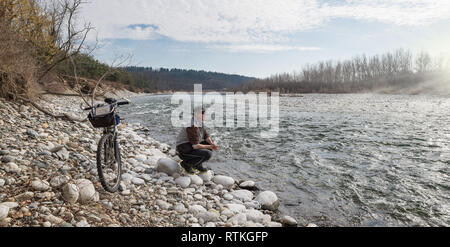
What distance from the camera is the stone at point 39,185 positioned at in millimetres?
3352

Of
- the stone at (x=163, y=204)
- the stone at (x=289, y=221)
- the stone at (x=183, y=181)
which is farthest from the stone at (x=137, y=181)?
the stone at (x=289, y=221)

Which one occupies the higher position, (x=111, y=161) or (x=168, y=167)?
(x=111, y=161)

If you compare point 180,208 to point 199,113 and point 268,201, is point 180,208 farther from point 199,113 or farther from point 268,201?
point 199,113

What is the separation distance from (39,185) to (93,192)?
69 cm

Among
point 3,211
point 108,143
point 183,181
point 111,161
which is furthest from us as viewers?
point 183,181

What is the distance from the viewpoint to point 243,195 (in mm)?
4949

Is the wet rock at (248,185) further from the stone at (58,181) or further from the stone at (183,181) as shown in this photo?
the stone at (58,181)

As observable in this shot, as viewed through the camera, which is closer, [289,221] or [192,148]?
[289,221]

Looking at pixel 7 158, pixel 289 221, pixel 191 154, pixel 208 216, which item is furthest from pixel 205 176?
pixel 7 158

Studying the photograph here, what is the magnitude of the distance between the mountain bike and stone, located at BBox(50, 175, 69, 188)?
548 millimetres

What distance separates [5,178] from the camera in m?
3.38
